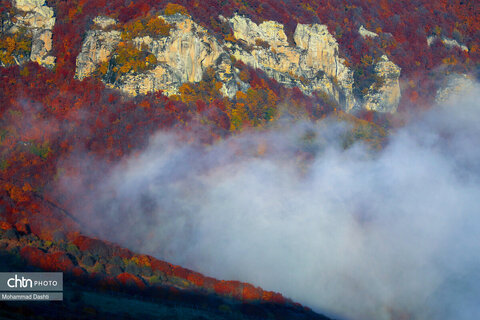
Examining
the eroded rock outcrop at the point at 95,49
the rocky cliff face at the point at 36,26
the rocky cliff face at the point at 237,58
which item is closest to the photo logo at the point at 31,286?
the rocky cliff face at the point at 237,58

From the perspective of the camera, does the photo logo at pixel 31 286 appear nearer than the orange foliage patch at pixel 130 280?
Yes

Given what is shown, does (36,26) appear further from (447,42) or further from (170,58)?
(447,42)

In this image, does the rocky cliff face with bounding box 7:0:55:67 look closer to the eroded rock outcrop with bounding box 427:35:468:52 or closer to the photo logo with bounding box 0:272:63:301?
the photo logo with bounding box 0:272:63:301

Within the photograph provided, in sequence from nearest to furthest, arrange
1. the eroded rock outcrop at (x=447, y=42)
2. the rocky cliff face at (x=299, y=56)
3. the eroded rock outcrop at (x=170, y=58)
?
A: the eroded rock outcrop at (x=170, y=58) < the rocky cliff face at (x=299, y=56) < the eroded rock outcrop at (x=447, y=42)

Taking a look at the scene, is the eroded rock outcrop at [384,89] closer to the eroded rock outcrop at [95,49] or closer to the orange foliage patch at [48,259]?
the eroded rock outcrop at [95,49]

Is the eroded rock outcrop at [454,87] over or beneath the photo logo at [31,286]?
over

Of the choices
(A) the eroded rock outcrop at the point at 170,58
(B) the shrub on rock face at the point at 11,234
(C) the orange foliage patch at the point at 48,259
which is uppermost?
(A) the eroded rock outcrop at the point at 170,58

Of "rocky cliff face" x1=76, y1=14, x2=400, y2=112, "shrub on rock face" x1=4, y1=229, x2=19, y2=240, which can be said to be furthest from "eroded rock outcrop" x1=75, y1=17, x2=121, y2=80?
"shrub on rock face" x1=4, y1=229, x2=19, y2=240


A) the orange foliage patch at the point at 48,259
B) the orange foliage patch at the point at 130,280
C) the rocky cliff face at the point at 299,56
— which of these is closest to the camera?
the orange foliage patch at the point at 48,259

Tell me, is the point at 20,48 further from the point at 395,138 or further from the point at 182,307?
the point at 395,138
